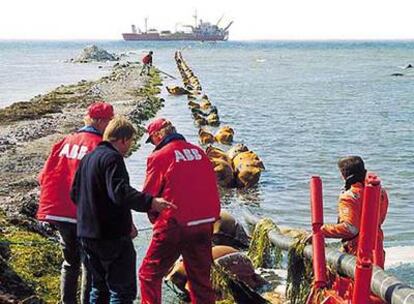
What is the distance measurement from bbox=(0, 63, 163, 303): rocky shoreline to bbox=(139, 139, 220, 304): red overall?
48.1 inches

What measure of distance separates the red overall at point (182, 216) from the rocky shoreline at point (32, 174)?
48.1 inches

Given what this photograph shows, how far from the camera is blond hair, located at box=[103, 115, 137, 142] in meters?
5.56

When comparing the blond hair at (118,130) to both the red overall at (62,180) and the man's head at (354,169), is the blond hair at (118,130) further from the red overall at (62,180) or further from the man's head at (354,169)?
the man's head at (354,169)

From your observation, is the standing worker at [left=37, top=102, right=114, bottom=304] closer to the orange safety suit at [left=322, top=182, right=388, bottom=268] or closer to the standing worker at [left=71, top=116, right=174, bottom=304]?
the standing worker at [left=71, top=116, right=174, bottom=304]

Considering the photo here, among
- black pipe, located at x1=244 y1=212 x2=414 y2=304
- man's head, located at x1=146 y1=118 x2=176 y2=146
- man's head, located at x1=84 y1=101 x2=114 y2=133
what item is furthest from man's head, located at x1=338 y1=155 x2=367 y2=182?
man's head, located at x1=84 y1=101 x2=114 y2=133

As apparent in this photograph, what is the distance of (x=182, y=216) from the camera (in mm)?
5957

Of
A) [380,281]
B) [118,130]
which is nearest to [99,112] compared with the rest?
[118,130]

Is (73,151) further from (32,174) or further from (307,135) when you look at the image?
(307,135)

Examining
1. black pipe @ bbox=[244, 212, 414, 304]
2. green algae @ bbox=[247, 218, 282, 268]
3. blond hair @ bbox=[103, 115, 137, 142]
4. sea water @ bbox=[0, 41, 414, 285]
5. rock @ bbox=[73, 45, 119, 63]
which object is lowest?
rock @ bbox=[73, 45, 119, 63]

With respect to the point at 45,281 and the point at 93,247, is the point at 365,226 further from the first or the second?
the point at 45,281

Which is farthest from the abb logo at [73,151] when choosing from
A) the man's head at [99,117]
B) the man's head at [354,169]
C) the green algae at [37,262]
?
the man's head at [354,169]

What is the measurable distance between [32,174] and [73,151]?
9718 millimetres

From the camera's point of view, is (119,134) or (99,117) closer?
(119,134)

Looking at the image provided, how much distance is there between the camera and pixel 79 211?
5617 mm
